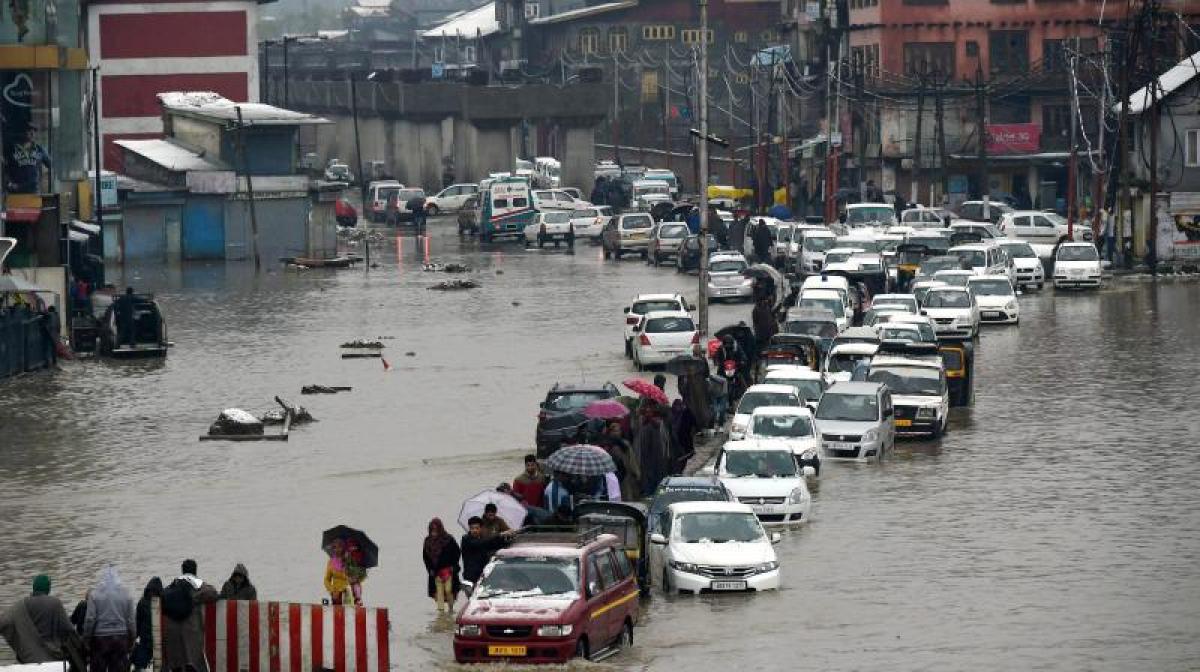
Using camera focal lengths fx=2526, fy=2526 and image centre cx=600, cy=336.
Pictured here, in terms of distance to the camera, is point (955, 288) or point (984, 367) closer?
point (984, 367)

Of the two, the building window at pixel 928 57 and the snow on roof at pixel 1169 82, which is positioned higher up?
the building window at pixel 928 57

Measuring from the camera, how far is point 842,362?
46.9 metres

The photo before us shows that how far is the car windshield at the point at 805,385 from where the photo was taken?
43.1 m

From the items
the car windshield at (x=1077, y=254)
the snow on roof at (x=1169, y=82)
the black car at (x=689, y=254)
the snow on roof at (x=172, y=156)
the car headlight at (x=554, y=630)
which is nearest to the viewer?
the car headlight at (x=554, y=630)

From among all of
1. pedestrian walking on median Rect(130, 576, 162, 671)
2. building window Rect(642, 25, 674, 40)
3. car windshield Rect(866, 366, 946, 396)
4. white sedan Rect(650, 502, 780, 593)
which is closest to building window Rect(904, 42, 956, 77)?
building window Rect(642, 25, 674, 40)

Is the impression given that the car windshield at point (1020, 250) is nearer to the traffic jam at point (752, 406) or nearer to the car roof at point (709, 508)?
the traffic jam at point (752, 406)

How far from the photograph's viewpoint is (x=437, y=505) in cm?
3553

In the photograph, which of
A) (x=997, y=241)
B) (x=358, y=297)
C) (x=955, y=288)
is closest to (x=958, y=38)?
(x=997, y=241)

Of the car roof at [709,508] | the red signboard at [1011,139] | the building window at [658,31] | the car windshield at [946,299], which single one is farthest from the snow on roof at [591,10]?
the car roof at [709,508]

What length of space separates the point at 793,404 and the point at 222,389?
1355cm

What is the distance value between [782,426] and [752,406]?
3.02 metres

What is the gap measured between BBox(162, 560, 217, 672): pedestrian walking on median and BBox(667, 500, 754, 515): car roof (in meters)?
7.66

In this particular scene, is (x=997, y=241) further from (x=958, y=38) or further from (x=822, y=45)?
(x=822, y=45)

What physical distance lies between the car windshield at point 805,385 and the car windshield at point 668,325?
25.7 feet
